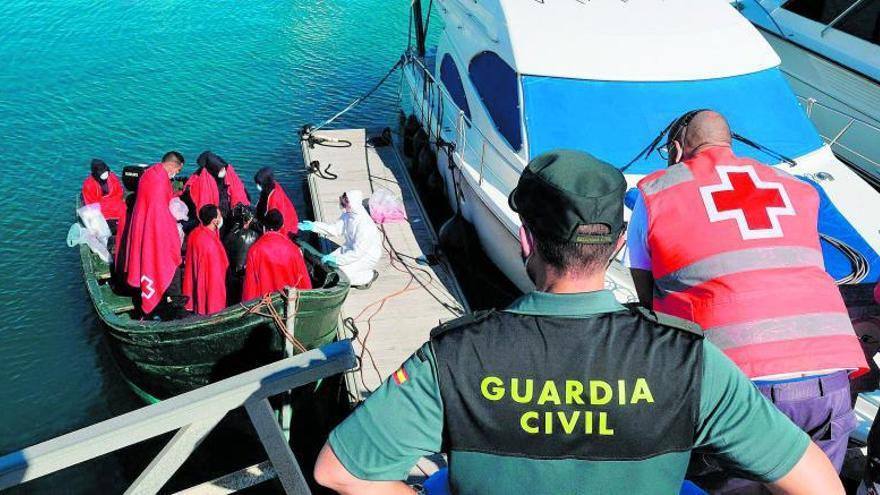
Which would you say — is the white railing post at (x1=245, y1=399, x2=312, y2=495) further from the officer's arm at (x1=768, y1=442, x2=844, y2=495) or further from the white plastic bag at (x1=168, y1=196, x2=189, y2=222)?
the white plastic bag at (x1=168, y1=196, x2=189, y2=222)

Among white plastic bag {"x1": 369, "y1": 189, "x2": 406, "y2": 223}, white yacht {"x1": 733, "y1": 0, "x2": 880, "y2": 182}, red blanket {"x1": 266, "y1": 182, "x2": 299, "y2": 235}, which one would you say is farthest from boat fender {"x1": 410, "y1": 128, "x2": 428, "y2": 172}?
white yacht {"x1": 733, "y1": 0, "x2": 880, "y2": 182}

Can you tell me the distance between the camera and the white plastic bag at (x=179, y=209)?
7.78m

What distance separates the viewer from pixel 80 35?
16656 millimetres

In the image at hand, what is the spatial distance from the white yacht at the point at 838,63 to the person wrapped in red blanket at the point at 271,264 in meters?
6.26

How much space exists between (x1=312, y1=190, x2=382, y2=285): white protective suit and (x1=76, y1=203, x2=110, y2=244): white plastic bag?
96.0 inches

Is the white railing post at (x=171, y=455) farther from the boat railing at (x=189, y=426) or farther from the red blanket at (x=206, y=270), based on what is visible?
the red blanket at (x=206, y=270)

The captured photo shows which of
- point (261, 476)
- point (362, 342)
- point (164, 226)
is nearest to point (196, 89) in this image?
point (164, 226)

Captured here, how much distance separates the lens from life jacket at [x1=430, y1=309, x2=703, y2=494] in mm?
1583

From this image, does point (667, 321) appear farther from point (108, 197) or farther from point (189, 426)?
point (108, 197)

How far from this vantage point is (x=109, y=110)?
13.5 m

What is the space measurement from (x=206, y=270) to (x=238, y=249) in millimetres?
760

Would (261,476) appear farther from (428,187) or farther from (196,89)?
(196,89)

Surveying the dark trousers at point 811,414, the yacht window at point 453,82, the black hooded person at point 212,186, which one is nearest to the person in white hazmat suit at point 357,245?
the black hooded person at point 212,186

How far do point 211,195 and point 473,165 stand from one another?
9.58 ft
